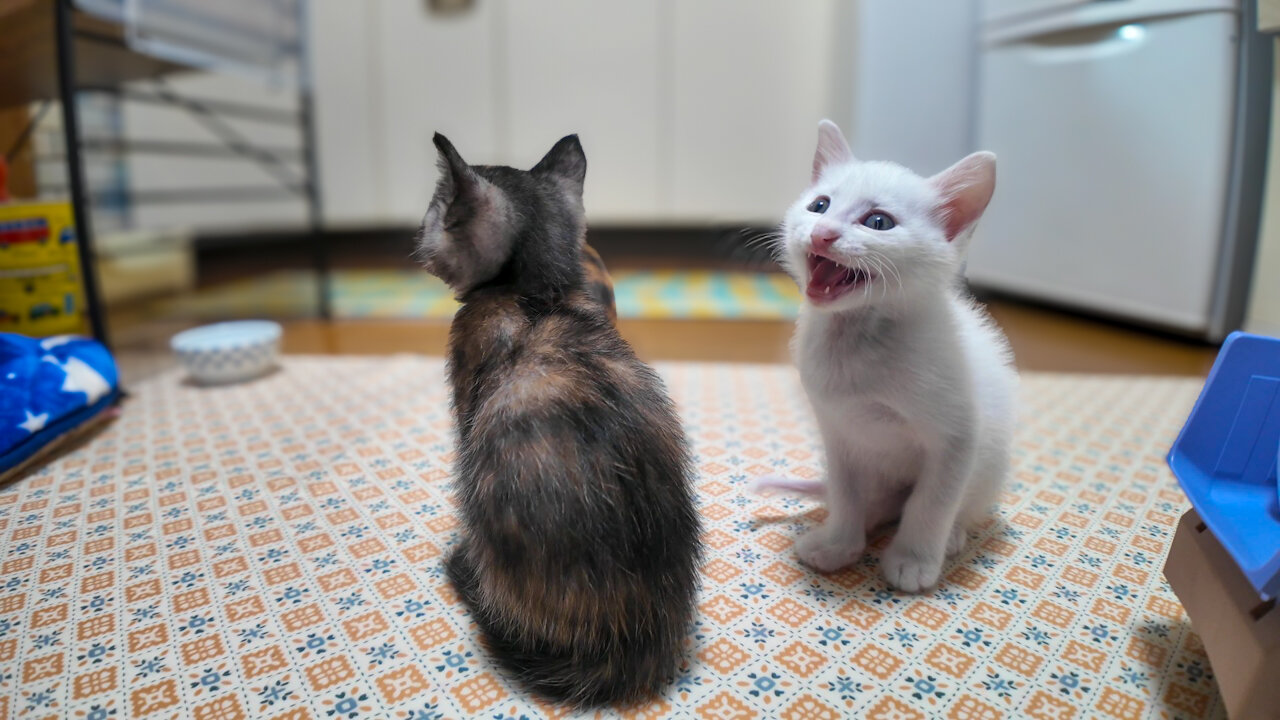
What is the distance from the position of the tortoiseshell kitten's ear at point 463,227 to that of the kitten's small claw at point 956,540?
524 millimetres

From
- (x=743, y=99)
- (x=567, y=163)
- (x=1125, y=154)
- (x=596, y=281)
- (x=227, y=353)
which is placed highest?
(x=743, y=99)

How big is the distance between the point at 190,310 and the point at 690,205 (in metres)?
1.57

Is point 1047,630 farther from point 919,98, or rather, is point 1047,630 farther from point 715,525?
point 919,98

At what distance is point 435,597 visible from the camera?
66cm

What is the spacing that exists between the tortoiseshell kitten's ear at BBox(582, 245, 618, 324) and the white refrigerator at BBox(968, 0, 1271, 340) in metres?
1.05

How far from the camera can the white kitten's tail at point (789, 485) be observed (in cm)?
82

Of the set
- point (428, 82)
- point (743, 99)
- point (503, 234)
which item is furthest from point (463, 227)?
point (428, 82)

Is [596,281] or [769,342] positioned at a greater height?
[596,281]

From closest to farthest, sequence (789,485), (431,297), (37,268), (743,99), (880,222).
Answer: (880,222) < (789,485) < (37,268) < (431,297) < (743,99)

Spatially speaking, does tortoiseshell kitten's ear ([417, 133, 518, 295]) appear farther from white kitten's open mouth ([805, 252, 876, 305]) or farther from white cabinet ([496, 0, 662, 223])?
white cabinet ([496, 0, 662, 223])

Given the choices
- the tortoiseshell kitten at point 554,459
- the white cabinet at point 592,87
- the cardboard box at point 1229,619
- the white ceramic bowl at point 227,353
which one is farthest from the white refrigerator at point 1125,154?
the white ceramic bowl at point 227,353

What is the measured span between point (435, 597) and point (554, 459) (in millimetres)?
266

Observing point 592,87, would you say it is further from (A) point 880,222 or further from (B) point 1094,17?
(A) point 880,222

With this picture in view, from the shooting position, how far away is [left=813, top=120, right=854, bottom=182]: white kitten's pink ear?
688mm
